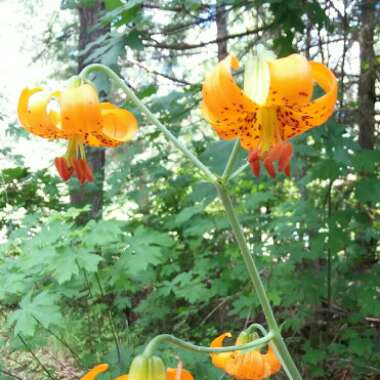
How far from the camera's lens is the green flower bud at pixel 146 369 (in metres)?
0.89

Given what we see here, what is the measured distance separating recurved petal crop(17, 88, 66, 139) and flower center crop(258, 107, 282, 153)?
17.2 inches

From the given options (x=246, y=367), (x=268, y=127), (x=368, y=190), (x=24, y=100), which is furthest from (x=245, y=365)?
(x=368, y=190)

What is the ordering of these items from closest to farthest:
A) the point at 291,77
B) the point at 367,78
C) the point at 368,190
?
the point at 291,77 → the point at 368,190 → the point at 367,78

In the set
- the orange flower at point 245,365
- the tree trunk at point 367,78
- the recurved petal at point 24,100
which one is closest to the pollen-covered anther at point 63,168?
the recurved petal at point 24,100

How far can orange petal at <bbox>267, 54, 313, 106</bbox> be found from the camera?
2.90 ft

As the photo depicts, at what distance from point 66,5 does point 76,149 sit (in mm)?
1720

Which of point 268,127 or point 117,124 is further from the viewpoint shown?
point 117,124

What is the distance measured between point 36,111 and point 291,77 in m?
0.56

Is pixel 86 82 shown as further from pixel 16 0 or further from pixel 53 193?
pixel 16 0

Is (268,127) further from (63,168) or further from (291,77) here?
(63,168)

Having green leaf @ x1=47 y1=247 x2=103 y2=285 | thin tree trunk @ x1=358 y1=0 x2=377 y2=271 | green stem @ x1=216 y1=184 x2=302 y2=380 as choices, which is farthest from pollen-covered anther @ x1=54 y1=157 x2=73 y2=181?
thin tree trunk @ x1=358 y1=0 x2=377 y2=271

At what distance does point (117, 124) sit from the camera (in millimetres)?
1310

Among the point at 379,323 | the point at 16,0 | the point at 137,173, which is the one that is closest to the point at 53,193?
the point at 137,173

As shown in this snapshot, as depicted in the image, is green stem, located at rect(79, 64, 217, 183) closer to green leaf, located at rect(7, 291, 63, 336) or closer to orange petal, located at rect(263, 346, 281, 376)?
orange petal, located at rect(263, 346, 281, 376)
